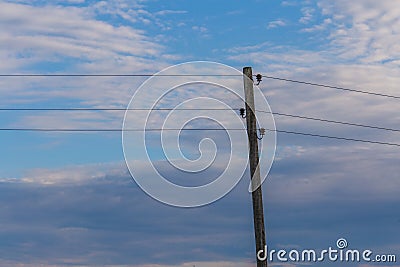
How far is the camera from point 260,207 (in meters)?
30.3

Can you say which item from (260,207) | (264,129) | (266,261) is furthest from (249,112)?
(266,261)

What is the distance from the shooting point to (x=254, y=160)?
3058 cm

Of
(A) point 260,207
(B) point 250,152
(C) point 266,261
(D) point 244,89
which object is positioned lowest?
(C) point 266,261

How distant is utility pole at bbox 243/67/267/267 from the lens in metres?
30.2

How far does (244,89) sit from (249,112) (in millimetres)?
931

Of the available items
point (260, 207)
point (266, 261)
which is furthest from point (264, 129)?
point (266, 261)

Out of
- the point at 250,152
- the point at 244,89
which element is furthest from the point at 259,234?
the point at 244,89

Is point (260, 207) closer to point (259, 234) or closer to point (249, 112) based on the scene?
point (259, 234)

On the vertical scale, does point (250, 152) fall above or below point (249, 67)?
below

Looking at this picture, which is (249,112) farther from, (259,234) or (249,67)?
(259,234)

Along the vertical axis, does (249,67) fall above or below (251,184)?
above

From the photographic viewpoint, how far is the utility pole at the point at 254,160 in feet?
99.0

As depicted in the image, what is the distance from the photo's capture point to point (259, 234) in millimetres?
30172

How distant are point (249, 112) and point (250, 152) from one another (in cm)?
147
